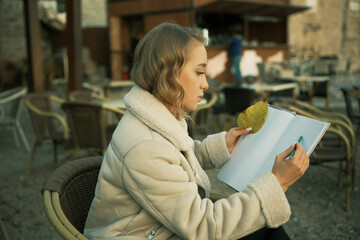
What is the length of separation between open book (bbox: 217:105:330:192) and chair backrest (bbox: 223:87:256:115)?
3.93 meters

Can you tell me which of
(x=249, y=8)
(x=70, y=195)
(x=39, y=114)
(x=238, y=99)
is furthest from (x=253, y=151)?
(x=249, y=8)

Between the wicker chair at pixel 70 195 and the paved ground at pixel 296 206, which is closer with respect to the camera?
the wicker chair at pixel 70 195

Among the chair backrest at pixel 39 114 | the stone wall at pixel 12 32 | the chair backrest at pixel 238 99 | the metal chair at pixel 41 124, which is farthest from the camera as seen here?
the stone wall at pixel 12 32

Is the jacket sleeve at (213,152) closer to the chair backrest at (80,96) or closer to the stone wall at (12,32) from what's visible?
the chair backrest at (80,96)

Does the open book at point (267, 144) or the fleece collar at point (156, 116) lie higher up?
the fleece collar at point (156, 116)

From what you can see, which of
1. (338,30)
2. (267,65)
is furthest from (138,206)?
(338,30)

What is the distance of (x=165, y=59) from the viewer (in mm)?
1115

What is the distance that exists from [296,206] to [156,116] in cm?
257

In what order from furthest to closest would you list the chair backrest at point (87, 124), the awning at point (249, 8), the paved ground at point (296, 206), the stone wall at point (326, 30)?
the stone wall at point (326, 30) → the awning at point (249, 8) → the chair backrest at point (87, 124) → the paved ground at point (296, 206)

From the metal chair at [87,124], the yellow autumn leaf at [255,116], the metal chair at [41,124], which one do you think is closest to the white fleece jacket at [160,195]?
the yellow autumn leaf at [255,116]

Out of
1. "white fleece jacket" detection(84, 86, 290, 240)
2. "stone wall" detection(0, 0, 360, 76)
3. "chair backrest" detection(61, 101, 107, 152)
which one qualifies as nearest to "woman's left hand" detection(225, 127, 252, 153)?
"white fleece jacket" detection(84, 86, 290, 240)

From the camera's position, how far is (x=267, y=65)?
14109 millimetres

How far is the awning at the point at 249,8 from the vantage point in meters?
12.8

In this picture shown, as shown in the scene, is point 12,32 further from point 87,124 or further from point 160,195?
point 160,195
